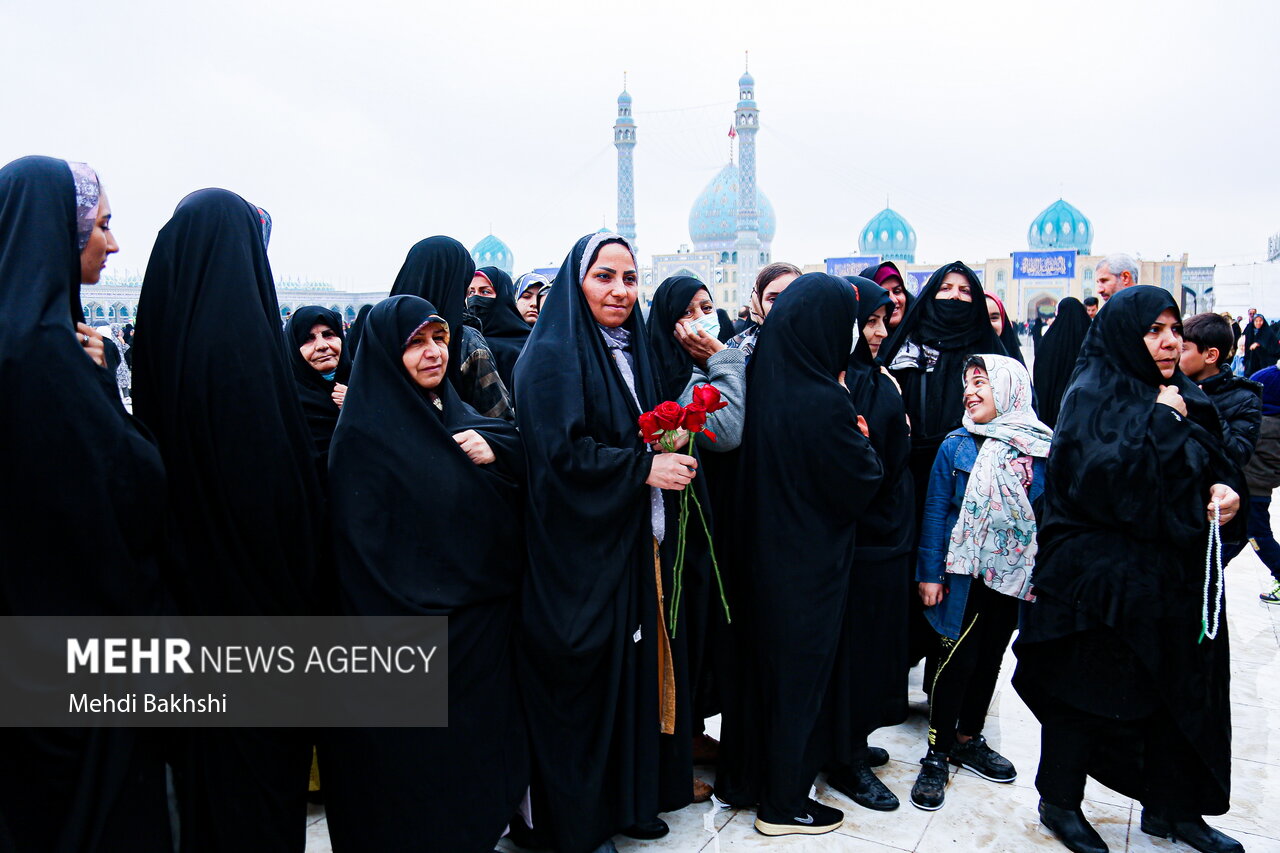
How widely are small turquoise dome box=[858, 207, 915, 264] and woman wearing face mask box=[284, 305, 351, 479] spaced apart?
4072 centimetres

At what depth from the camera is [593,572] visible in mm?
2207

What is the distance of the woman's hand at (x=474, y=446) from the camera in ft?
6.88

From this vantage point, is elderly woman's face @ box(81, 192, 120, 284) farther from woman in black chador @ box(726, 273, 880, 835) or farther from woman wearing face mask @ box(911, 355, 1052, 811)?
woman wearing face mask @ box(911, 355, 1052, 811)

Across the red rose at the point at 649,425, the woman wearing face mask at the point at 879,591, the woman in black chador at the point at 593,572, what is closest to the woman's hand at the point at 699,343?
the woman in black chador at the point at 593,572

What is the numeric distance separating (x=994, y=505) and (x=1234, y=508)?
1.96 ft

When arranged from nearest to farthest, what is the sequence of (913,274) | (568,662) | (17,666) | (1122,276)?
(17,666)
(568,662)
(1122,276)
(913,274)

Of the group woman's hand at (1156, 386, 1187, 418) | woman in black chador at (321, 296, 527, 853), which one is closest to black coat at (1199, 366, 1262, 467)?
woman's hand at (1156, 386, 1187, 418)

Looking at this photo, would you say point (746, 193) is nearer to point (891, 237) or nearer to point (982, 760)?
point (891, 237)

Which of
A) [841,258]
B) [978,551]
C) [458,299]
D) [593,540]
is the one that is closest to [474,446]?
[593,540]

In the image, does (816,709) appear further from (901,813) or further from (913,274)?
(913,274)

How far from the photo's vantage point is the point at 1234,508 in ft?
7.51

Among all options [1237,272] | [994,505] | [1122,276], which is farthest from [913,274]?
[994,505]

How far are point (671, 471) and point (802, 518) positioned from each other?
1.49 feet

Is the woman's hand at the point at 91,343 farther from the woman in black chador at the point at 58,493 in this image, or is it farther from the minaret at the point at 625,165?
the minaret at the point at 625,165
